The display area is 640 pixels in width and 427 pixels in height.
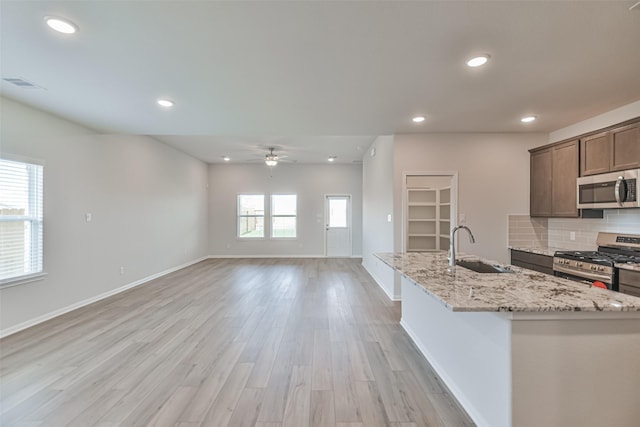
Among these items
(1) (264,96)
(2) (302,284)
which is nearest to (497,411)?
(1) (264,96)

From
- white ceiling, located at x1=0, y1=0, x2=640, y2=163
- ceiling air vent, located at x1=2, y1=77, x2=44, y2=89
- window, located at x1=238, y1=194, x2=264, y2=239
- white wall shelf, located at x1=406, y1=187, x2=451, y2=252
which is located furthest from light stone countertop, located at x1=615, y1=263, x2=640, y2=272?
window, located at x1=238, y1=194, x2=264, y2=239

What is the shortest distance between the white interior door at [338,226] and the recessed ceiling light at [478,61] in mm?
6410

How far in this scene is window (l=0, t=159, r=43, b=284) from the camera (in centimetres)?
316

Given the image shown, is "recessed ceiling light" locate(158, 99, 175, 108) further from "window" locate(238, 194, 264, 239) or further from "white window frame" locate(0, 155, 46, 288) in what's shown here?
"window" locate(238, 194, 264, 239)

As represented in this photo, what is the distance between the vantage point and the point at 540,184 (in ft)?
13.8

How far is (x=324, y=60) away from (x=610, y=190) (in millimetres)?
3441

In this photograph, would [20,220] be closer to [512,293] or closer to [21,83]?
[21,83]

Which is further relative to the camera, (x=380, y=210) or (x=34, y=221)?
(x=380, y=210)

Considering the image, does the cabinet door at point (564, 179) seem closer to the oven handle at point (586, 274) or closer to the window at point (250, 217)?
the oven handle at point (586, 274)

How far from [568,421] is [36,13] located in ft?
12.7

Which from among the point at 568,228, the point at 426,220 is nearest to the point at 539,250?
the point at 568,228

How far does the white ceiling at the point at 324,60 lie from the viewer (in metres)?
1.77

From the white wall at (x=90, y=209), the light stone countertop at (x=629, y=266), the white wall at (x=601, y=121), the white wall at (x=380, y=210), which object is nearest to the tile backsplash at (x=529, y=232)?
the white wall at (x=601, y=121)

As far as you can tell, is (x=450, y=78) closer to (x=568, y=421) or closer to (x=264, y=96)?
(x=264, y=96)
